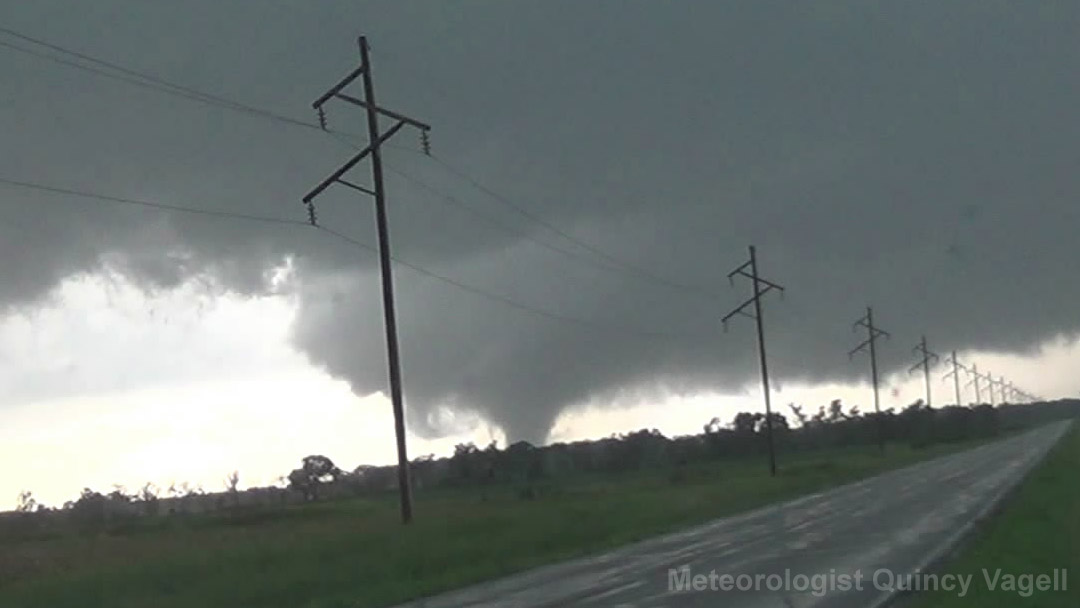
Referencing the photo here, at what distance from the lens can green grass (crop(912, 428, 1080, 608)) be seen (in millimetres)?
20828

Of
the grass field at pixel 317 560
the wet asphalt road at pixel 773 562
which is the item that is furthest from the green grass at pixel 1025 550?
the grass field at pixel 317 560

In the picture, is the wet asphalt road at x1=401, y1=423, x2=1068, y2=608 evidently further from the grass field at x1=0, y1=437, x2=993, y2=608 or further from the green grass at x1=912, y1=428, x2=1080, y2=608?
the grass field at x1=0, y1=437, x2=993, y2=608

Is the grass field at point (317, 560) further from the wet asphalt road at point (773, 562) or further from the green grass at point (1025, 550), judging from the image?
the green grass at point (1025, 550)

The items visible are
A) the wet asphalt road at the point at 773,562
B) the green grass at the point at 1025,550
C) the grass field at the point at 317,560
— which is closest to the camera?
the green grass at the point at 1025,550

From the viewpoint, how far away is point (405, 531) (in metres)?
40.2

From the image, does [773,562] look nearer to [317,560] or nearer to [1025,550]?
[1025,550]

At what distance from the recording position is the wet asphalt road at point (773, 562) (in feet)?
79.1

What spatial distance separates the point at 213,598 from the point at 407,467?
441 inches

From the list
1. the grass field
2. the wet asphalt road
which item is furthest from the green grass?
the grass field

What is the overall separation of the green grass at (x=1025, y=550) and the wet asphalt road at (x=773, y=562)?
76 cm

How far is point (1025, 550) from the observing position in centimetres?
2859

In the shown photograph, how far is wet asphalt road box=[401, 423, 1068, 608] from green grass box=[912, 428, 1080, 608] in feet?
2.49

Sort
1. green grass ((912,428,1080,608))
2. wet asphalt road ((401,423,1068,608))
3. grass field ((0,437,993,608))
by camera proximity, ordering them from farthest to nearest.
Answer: grass field ((0,437,993,608)) → wet asphalt road ((401,423,1068,608)) → green grass ((912,428,1080,608))

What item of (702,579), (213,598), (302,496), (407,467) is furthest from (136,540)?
(302,496)
